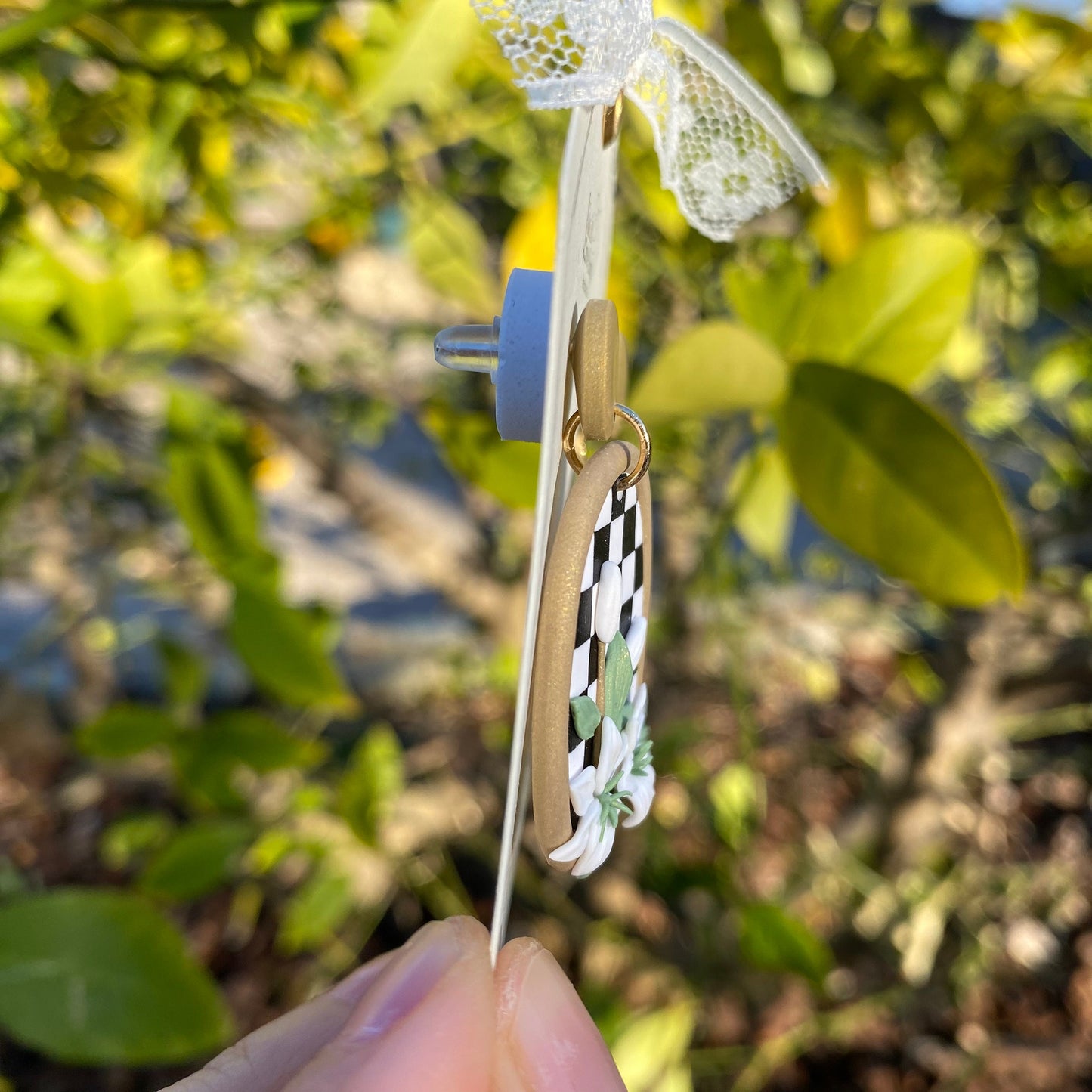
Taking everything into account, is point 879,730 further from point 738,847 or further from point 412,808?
point 412,808

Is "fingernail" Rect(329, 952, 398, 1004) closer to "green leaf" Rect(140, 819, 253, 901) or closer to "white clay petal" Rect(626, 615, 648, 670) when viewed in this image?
"white clay petal" Rect(626, 615, 648, 670)

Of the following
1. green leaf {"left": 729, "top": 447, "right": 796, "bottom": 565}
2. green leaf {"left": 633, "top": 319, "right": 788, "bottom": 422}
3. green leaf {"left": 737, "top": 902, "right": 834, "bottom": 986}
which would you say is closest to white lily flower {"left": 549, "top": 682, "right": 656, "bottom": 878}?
green leaf {"left": 633, "top": 319, "right": 788, "bottom": 422}

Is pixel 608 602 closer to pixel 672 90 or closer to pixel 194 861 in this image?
pixel 672 90

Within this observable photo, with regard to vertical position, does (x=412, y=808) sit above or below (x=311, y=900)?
below

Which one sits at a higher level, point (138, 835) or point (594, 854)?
point (594, 854)

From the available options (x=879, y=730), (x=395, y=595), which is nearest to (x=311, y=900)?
(x=879, y=730)

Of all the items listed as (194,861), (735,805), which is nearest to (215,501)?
(194,861)
